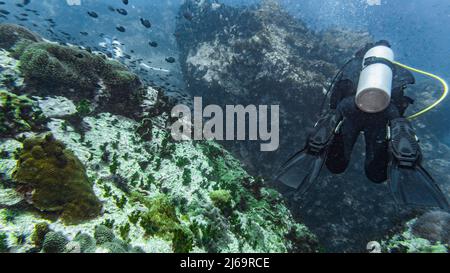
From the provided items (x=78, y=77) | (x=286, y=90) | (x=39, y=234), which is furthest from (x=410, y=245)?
(x=78, y=77)

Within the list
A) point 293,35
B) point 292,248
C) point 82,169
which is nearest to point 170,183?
point 82,169

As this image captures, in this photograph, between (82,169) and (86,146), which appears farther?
(86,146)

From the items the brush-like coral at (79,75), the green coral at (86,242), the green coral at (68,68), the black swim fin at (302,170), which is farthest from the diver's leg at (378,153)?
Answer: the green coral at (68,68)

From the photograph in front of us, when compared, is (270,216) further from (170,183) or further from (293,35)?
(293,35)

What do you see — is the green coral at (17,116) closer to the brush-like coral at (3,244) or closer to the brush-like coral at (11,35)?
the brush-like coral at (3,244)

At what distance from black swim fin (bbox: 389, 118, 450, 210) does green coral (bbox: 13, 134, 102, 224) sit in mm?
5492

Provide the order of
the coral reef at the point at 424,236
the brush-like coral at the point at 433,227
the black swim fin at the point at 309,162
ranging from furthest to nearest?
1. the brush-like coral at the point at 433,227
2. the coral reef at the point at 424,236
3. the black swim fin at the point at 309,162

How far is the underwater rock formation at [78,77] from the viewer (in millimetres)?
8742

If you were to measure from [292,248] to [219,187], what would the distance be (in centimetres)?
258

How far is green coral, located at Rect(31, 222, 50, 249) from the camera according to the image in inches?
179

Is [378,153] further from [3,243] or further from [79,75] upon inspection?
[79,75]

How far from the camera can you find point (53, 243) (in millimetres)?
4379

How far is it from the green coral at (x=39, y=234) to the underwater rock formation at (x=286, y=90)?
8.09 m
